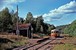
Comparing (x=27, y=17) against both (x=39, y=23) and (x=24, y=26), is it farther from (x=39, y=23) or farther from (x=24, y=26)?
(x=24, y=26)

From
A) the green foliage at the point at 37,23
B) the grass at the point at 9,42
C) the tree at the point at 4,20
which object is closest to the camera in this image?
the grass at the point at 9,42

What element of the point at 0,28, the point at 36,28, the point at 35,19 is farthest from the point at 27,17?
the point at 0,28

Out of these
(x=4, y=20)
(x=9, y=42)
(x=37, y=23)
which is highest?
(x=37, y=23)

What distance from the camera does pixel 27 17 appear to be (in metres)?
116

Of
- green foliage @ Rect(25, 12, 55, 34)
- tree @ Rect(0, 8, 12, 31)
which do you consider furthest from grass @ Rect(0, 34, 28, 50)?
green foliage @ Rect(25, 12, 55, 34)

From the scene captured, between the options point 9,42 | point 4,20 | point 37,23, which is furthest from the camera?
point 37,23

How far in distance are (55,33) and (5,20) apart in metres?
26.9

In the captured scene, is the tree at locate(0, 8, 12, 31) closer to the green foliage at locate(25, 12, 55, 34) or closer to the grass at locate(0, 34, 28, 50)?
the green foliage at locate(25, 12, 55, 34)

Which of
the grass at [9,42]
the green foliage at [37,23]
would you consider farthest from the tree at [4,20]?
the grass at [9,42]

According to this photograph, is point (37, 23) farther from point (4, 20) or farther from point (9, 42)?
point (9, 42)

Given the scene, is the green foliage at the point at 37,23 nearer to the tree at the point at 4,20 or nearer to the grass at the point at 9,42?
the tree at the point at 4,20

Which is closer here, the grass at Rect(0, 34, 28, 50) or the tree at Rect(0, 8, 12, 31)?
the grass at Rect(0, 34, 28, 50)

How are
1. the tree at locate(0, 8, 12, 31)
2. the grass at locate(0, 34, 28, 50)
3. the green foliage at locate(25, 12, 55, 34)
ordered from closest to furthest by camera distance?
the grass at locate(0, 34, 28, 50)
the tree at locate(0, 8, 12, 31)
the green foliage at locate(25, 12, 55, 34)

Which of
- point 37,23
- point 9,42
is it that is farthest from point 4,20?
point 9,42
